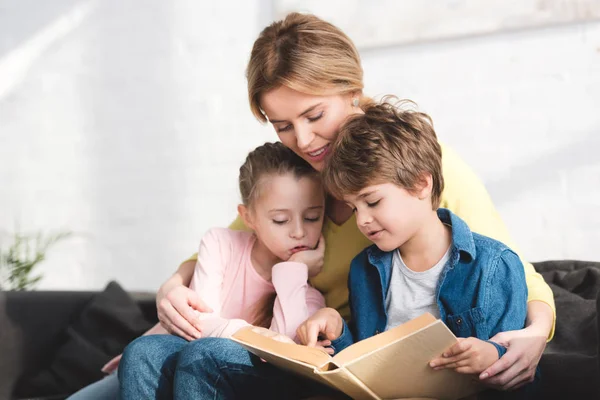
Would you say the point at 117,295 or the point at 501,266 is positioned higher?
the point at 501,266

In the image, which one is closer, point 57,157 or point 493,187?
point 493,187

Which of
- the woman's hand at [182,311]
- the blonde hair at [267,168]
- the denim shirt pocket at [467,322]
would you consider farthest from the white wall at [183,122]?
the woman's hand at [182,311]

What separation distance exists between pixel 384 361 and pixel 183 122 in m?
2.30

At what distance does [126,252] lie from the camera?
144 inches

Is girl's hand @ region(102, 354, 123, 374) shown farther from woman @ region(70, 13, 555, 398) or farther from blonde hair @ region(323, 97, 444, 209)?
blonde hair @ region(323, 97, 444, 209)

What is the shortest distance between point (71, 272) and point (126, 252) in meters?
0.36

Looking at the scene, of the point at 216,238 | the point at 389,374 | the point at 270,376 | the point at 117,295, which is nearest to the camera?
the point at 389,374

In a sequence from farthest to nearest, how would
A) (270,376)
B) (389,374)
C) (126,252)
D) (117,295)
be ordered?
(126,252) → (117,295) → (270,376) → (389,374)

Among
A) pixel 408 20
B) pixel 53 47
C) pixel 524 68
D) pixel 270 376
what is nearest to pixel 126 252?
pixel 53 47

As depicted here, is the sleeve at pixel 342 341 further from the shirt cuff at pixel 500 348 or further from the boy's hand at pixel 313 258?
the shirt cuff at pixel 500 348

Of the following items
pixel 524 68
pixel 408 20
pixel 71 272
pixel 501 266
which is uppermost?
pixel 408 20

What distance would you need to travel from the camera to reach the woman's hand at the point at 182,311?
5.84 feet

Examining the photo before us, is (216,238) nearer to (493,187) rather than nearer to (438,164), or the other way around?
(438,164)

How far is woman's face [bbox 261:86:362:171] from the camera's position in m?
1.84
